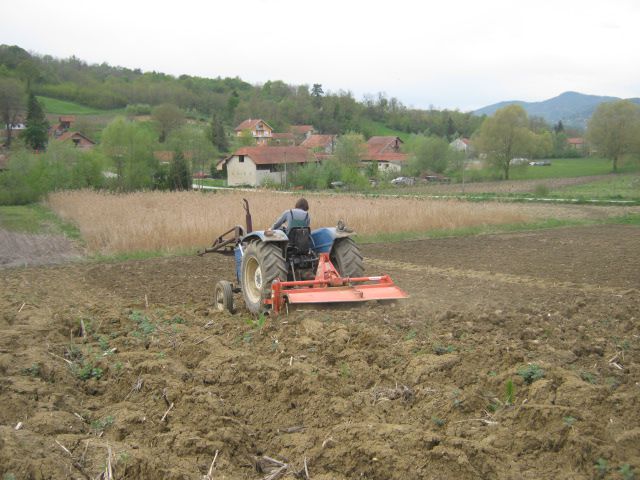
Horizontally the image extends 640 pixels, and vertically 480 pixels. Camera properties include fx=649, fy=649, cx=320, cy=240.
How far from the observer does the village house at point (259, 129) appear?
91356 mm

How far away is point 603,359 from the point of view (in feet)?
20.1

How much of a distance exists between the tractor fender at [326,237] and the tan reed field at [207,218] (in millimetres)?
9384

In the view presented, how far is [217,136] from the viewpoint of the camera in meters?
81.6

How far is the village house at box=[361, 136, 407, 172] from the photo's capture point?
6744 centimetres

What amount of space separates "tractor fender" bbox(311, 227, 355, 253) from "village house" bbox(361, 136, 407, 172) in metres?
50.7

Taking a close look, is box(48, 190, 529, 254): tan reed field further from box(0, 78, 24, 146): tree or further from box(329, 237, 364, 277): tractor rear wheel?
box(0, 78, 24, 146): tree

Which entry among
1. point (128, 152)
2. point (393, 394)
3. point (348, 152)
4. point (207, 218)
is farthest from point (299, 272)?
point (348, 152)

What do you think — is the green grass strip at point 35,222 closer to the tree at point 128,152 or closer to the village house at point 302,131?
the tree at point 128,152

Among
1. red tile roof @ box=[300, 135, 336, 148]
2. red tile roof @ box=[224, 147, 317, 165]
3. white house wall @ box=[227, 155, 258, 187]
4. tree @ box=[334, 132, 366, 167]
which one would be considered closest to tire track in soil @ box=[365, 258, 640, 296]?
tree @ box=[334, 132, 366, 167]

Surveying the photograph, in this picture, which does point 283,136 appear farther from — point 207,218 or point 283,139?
point 207,218

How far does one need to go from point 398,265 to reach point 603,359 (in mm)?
9158

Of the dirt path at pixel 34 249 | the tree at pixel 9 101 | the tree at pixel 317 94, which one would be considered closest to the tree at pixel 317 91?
the tree at pixel 317 94

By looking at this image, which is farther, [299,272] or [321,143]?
[321,143]

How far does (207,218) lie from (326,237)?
35.2ft
